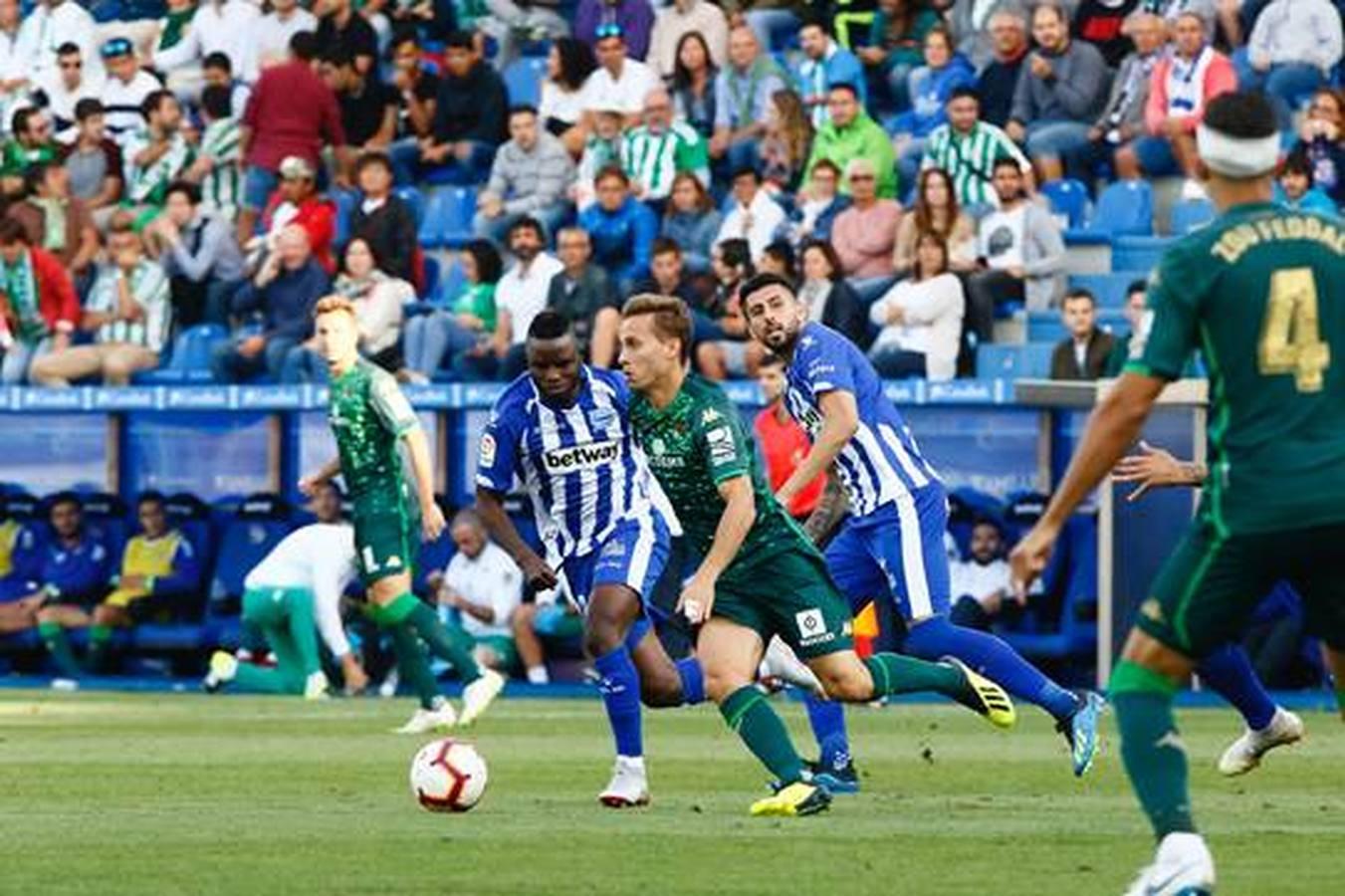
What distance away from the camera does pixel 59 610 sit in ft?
96.0

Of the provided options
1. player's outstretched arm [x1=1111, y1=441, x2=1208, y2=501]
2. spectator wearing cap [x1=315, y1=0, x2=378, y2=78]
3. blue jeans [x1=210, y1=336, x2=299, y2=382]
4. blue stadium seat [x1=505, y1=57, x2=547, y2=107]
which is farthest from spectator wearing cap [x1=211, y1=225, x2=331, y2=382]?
player's outstretched arm [x1=1111, y1=441, x2=1208, y2=501]

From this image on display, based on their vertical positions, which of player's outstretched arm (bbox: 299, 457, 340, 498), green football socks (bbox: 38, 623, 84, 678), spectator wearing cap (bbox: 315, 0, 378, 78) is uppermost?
spectator wearing cap (bbox: 315, 0, 378, 78)

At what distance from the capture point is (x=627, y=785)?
13.9 metres

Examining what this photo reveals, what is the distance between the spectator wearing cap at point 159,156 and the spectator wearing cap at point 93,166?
0.21 m

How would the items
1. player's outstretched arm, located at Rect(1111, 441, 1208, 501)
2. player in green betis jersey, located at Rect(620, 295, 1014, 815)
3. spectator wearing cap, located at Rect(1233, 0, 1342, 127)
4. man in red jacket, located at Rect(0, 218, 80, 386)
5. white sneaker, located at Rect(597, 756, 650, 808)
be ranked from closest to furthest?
player's outstretched arm, located at Rect(1111, 441, 1208, 501) → player in green betis jersey, located at Rect(620, 295, 1014, 815) → white sneaker, located at Rect(597, 756, 650, 808) → spectator wearing cap, located at Rect(1233, 0, 1342, 127) → man in red jacket, located at Rect(0, 218, 80, 386)

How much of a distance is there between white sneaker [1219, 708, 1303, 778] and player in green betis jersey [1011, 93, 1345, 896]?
519 cm

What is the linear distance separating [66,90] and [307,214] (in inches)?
200

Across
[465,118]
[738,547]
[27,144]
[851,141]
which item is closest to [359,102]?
[465,118]

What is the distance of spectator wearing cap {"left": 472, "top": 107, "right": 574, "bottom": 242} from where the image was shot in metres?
29.2

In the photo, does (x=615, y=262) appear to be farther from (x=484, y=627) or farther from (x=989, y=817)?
(x=989, y=817)

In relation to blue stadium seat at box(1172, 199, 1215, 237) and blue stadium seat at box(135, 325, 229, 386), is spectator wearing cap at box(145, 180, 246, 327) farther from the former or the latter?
blue stadium seat at box(1172, 199, 1215, 237)

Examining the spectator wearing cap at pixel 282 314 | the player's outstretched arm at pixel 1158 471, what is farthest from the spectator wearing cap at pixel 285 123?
the player's outstretched arm at pixel 1158 471

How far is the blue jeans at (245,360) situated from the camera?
29.0 metres

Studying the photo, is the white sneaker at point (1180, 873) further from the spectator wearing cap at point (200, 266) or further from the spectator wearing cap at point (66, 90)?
the spectator wearing cap at point (66, 90)
